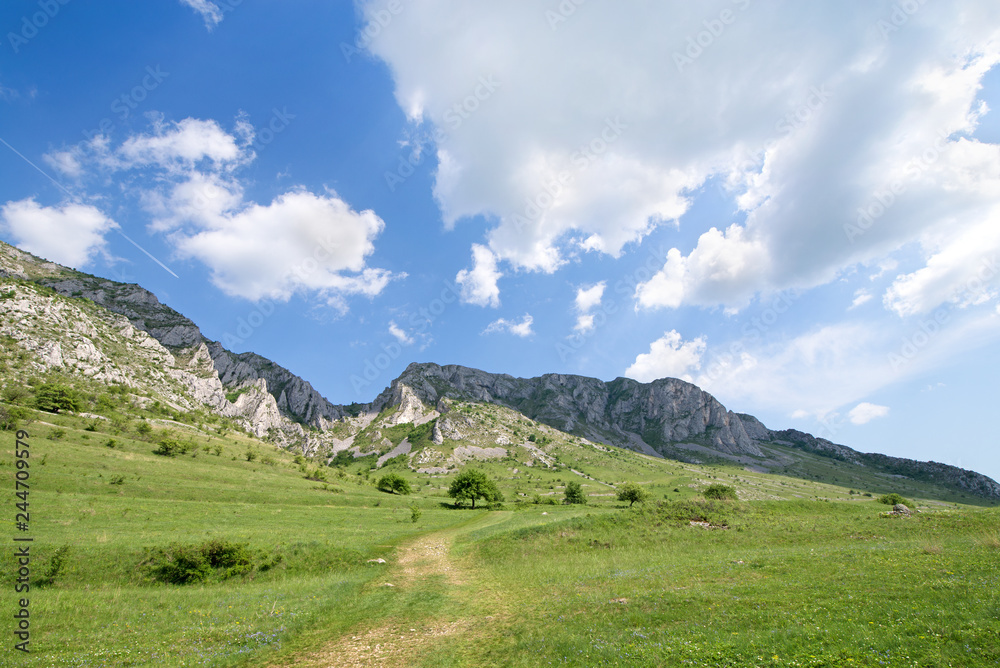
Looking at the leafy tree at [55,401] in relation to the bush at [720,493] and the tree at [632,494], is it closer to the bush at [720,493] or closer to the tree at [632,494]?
the tree at [632,494]

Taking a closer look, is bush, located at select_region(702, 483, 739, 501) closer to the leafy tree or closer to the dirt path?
the dirt path

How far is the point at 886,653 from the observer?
35.8 feet

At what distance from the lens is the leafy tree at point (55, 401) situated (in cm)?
9719

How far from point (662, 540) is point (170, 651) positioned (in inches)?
1488

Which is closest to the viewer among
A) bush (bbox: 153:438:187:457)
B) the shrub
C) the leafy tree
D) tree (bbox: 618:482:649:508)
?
the shrub

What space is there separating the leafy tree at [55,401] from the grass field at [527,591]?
74508 mm

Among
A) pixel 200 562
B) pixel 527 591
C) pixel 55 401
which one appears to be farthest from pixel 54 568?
pixel 55 401

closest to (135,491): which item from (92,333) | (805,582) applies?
(805,582)

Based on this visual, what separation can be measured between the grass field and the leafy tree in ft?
244

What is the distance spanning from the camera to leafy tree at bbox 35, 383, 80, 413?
97.2 meters

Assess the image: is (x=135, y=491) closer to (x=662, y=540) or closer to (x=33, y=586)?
(x=33, y=586)

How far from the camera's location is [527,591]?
24.0 meters

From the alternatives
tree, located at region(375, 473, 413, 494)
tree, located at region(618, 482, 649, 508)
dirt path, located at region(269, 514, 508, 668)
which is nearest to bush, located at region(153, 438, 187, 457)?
tree, located at region(375, 473, 413, 494)

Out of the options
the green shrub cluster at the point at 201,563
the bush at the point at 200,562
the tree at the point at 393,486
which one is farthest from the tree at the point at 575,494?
the bush at the point at 200,562
